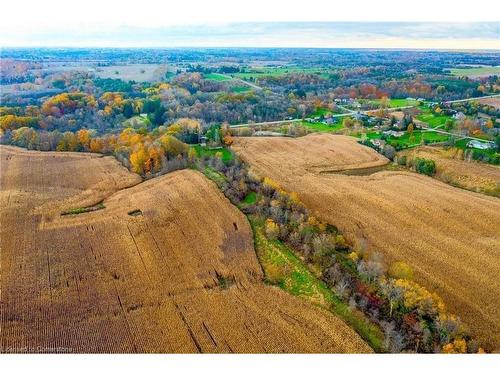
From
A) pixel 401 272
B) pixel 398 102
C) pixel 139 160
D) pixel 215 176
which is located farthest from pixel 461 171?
pixel 398 102

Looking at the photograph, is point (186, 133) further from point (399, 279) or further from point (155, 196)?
point (399, 279)

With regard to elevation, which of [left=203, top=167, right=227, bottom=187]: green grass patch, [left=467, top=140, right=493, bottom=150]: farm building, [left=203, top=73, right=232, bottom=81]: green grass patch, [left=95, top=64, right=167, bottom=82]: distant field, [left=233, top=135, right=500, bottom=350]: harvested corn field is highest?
[left=95, top=64, right=167, bottom=82]: distant field

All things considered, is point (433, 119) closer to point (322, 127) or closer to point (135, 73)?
point (322, 127)

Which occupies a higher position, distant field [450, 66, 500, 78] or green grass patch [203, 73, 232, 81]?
distant field [450, 66, 500, 78]

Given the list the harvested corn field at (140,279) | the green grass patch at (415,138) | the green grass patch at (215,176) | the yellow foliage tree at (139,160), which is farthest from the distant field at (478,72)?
the harvested corn field at (140,279)

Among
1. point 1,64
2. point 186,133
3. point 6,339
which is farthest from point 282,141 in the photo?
point 1,64

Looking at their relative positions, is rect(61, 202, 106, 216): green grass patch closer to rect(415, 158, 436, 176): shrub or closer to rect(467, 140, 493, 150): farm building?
rect(415, 158, 436, 176): shrub

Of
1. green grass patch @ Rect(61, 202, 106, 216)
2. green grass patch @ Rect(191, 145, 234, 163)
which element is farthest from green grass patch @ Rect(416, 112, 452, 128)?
green grass patch @ Rect(61, 202, 106, 216)
